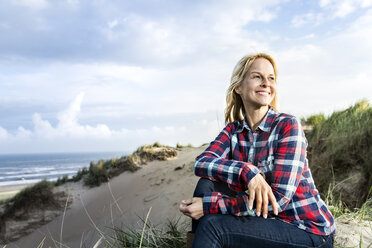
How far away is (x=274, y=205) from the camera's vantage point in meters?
1.87

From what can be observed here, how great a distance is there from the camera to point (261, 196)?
186 centimetres

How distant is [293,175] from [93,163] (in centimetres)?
935

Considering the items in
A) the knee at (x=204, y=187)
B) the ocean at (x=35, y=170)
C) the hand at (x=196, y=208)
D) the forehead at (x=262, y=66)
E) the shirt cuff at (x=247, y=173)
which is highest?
the forehead at (x=262, y=66)

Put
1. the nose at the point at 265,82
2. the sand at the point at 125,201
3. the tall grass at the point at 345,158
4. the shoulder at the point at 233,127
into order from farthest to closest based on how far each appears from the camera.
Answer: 1. the sand at the point at 125,201
2. the tall grass at the point at 345,158
3. the shoulder at the point at 233,127
4. the nose at the point at 265,82

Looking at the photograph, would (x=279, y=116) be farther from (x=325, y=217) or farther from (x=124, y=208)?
(x=124, y=208)

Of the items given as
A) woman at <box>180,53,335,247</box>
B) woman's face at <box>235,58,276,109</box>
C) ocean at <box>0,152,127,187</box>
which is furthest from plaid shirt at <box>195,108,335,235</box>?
ocean at <box>0,152,127,187</box>

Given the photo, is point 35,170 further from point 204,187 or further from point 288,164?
point 288,164

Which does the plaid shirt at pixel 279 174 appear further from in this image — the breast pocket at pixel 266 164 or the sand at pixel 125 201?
the sand at pixel 125 201

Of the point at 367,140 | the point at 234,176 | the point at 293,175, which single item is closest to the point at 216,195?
the point at 234,176

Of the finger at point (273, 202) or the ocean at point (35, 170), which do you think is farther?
the ocean at point (35, 170)

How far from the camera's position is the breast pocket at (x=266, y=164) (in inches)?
82.7

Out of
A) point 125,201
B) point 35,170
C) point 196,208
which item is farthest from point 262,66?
point 35,170

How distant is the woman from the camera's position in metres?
1.84

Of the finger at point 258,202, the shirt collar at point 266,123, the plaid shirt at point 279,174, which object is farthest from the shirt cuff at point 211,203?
the shirt collar at point 266,123
